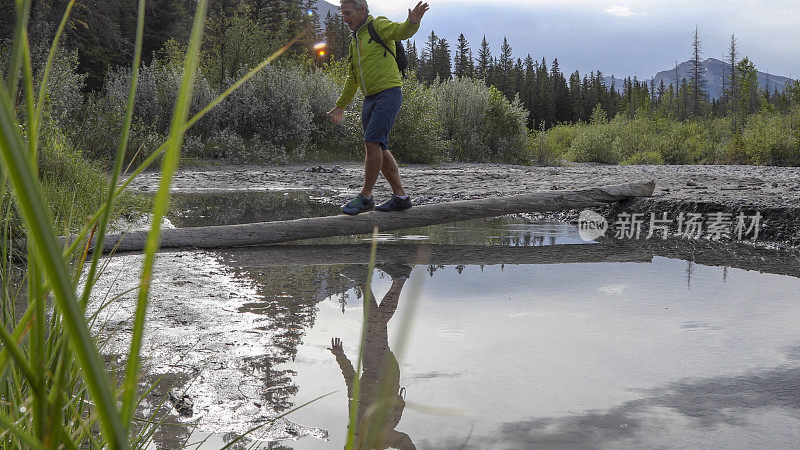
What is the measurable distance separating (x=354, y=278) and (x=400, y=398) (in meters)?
2.03

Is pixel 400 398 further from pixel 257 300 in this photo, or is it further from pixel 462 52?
pixel 462 52

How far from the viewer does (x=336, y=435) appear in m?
1.93

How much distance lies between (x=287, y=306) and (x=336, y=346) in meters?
0.76

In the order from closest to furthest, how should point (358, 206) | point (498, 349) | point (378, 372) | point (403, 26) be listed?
1. point (378, 372)
2. point (498, 349)
3. point (403, 26)
4. point (358, 206)

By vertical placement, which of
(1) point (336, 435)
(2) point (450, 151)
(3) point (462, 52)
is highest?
(3) point (462, 52)

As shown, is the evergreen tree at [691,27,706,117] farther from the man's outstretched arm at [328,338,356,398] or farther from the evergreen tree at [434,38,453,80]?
the man's outstretched arm at [328,338,356,398]

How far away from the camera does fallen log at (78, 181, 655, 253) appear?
509 centimetres

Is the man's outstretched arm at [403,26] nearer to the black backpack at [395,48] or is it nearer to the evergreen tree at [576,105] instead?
the black backpack at [395,48]

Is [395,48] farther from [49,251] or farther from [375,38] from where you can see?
[49,251]

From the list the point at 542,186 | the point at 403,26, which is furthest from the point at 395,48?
the point at 542,186

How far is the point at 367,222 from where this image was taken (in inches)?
218

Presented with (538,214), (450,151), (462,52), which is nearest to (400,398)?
(538,214)

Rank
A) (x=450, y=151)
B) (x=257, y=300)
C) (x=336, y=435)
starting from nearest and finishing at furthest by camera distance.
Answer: (x=336, y=435)
(x=257, y=300)
(x=450, y=151)

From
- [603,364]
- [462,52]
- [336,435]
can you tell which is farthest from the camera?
[462,52]
